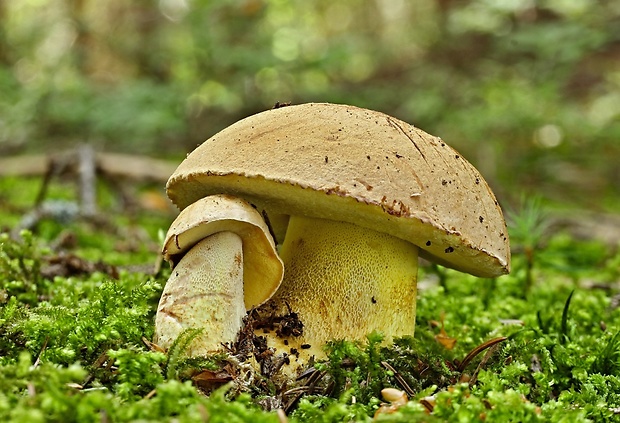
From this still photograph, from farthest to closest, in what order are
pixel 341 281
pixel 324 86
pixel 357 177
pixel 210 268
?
1. pixel 324 86
2. pixel 341 281
3. pixel 210 268
4. pixel 357 177

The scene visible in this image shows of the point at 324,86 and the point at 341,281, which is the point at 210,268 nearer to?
the point at 341,281

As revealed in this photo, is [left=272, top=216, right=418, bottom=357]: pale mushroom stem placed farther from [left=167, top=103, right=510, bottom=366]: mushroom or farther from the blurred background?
the blurred background

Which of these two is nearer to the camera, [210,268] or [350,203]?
[350,203]

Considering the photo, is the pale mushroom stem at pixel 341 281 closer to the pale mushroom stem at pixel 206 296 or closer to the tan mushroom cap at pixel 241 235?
the tan mushroom cap at pixel 241 235

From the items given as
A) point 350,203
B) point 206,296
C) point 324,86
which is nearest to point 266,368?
point 206,296

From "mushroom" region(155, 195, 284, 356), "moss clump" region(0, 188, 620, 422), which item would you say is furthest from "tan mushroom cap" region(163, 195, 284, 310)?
"moss clump" region(0, 188, 620, 422)

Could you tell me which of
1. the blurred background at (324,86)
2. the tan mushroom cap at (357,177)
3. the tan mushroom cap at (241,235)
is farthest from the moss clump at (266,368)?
the blurred background at (324,86)
